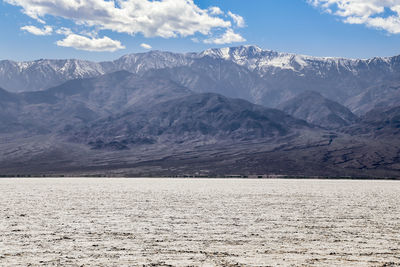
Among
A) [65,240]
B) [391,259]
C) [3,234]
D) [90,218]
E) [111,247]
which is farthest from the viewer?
[90,218]

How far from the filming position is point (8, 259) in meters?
21.7

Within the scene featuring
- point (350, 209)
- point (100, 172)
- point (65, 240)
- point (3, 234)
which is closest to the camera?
point (65, 240)

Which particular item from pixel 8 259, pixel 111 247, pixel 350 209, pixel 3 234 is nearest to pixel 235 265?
pixel 111 247

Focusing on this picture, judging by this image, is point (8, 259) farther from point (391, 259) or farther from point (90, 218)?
point (391, 259)

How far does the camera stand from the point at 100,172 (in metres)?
172

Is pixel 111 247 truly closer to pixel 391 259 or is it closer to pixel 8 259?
pixel 8 259

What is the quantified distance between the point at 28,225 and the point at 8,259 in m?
12.1

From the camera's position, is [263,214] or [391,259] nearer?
[391,259]

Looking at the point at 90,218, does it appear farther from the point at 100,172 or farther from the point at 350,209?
the point at 100,172

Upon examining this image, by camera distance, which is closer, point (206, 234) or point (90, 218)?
point (206, 234)

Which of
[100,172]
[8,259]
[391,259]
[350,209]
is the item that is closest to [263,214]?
[350,209]

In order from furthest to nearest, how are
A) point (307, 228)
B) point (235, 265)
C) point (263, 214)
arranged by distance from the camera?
1. point (263, 214)
2. point (307, 228)
3. point (235, 265)

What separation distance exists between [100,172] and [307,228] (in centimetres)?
14609

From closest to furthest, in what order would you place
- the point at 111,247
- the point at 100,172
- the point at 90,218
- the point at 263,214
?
1. the point at 111,247
2. the point at 90,218
3. the point at 263,214
4. the point at 100,172
